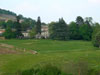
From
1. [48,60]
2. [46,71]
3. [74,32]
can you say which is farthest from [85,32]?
[46,71]

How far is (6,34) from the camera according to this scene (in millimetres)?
69125

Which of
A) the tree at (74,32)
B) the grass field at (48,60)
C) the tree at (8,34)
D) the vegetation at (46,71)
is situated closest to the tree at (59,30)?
the tree at (74,32)

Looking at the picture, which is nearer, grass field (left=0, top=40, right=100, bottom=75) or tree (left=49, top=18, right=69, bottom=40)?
grass field (left=0, top=40, right=100, bottom=75)

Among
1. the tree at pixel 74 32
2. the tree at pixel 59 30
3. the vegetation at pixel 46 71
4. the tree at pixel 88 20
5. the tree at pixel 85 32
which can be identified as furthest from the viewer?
the tree at pixel 88 20

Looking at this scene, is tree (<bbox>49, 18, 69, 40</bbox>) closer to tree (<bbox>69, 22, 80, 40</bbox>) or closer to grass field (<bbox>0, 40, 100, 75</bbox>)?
tree (<bbox>69, 22, 80, 40</bbox>)

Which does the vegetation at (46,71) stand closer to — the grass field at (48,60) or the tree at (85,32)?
the grass field at (48,60)

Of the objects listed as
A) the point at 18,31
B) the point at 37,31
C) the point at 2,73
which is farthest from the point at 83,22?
the point at 2,73

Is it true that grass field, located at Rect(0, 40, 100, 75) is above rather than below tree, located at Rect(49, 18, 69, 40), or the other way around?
below

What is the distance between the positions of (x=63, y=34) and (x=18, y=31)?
13608mm

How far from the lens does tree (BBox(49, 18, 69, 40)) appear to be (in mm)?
70375

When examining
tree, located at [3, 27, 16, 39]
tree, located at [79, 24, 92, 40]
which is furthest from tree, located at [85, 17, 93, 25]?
tree, located at [3, 27, 16, 39]

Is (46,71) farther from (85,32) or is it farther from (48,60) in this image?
(85,32)

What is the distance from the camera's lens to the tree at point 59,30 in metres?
70.4

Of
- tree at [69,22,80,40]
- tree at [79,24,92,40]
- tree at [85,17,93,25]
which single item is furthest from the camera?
tree at [85,17,93,25]
